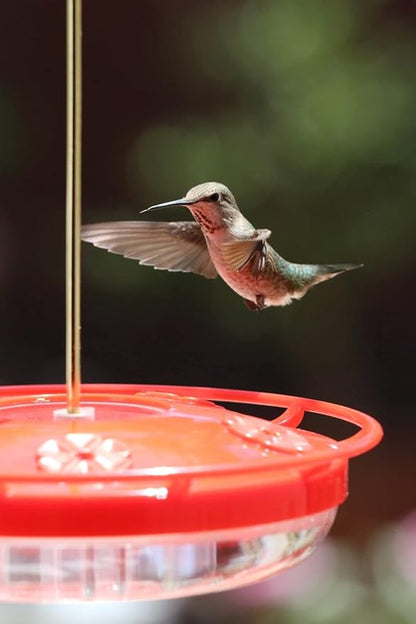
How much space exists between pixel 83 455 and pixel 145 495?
0.09m

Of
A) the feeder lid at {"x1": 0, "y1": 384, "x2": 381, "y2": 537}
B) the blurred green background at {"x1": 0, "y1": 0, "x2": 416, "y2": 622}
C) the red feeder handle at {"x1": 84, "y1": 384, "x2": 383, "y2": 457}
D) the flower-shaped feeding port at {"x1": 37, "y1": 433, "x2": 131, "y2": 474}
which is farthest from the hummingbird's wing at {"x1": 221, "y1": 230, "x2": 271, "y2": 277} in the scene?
the blurred green background at {"x1": 0, "y1": 0, "x2": 416, "y2": 622}

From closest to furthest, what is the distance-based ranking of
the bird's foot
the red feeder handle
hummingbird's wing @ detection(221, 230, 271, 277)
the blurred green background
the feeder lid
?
the feeder lid < the red feeder handle < hummingbird's wing @ detection(221, 230, 271, 277) < the bird's foot < the blurred green background

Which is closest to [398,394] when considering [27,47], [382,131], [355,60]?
[382,131]

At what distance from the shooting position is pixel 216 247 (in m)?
1.58

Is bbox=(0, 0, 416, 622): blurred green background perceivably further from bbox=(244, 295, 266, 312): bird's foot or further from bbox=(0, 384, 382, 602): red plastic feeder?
bbox=(0, 384, 382, 602): red plastic feeder

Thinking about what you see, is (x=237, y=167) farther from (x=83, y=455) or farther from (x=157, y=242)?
(x=83, y=455)

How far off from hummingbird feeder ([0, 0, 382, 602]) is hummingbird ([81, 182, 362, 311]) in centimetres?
47

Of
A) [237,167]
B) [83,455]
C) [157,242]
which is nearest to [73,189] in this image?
[83,455]

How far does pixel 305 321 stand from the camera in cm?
311

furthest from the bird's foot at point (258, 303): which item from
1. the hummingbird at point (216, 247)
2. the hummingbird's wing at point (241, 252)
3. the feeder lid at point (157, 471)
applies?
the feeder lid at point (157, 471)

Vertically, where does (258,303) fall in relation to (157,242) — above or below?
below

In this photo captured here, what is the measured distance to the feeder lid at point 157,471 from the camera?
82cm

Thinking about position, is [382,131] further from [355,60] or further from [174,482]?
[174,482]

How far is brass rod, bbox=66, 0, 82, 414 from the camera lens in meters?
1.05
